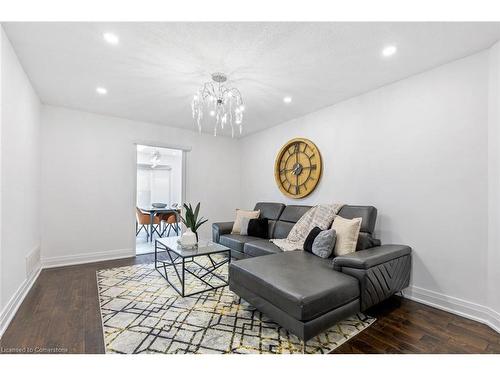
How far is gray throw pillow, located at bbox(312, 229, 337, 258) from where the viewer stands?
8.36ft

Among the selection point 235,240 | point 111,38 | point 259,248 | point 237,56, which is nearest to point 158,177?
point 235,240

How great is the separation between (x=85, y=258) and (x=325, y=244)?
12.2 ft

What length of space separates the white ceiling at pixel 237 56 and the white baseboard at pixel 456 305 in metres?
2.30

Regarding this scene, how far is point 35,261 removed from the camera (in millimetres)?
3113

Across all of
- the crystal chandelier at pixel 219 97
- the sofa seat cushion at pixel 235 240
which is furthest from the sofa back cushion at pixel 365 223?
the crystal chandelier at pixel 219 97

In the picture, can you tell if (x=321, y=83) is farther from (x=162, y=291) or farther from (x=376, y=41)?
(x=162, y=291)

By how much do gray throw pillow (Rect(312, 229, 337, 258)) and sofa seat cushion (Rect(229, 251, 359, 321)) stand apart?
5.6 inches

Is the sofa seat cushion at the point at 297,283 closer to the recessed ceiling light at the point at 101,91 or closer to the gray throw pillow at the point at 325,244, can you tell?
the gray throw pillow at the point at 325,244

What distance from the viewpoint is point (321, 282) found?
182cm

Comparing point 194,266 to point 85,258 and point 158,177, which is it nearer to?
point 85,258

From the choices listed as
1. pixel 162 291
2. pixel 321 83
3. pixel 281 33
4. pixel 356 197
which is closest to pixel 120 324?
pixel 162 291
